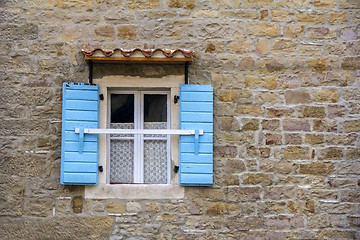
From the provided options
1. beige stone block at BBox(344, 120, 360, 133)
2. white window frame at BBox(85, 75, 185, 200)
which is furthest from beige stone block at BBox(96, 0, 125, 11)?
beige stone block at BBox(344, 120, 360, 133)

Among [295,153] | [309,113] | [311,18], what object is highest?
[311,18]

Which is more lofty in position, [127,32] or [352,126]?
[127,32]

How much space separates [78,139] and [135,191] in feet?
2.58

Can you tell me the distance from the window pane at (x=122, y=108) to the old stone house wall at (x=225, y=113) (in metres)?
0.42

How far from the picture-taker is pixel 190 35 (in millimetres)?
4902

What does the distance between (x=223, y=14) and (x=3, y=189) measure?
2923mm

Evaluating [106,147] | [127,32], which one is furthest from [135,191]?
[127,32]

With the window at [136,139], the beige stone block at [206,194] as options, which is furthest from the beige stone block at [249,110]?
the beige stone block at [206,194]

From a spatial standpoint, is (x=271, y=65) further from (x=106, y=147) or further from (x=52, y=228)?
(x=52, y=228)

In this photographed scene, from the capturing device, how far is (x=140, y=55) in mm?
4559

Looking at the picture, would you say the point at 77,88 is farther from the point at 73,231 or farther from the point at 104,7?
the point at 73,231

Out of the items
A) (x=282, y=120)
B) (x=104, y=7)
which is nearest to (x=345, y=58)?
(x=282, y=120)

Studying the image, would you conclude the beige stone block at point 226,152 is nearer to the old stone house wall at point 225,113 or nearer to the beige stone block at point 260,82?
the old stone house wall at point 225,113

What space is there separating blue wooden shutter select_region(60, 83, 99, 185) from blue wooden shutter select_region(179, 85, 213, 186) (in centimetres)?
89
